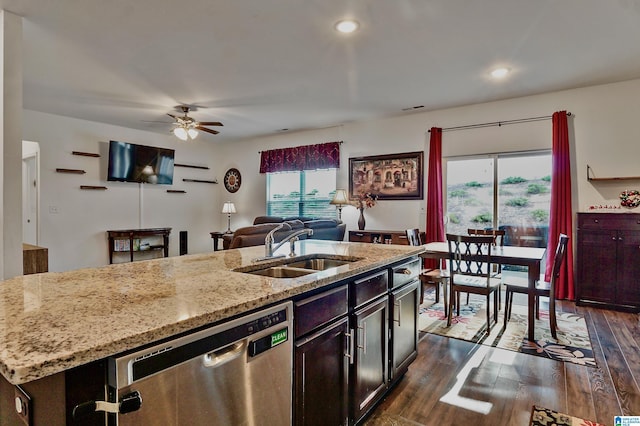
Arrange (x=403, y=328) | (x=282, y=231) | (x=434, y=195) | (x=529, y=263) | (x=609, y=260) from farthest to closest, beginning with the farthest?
(x=434, y=195), (x=282, y=231), (x=609, y=260), (x=529, y=263), (x=403, y=328)

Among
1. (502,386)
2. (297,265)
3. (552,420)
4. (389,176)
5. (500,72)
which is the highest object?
(500,72)

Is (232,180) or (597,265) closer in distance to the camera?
(597,265)

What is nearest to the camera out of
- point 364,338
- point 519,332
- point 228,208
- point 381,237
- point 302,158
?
point 364,338

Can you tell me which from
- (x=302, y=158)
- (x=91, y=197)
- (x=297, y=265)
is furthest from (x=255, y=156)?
(x=297, y=265)

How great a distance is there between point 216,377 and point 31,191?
6.61m

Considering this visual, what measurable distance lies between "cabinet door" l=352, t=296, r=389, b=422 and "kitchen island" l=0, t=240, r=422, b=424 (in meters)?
0.27

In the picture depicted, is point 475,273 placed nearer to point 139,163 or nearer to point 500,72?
point 500,72

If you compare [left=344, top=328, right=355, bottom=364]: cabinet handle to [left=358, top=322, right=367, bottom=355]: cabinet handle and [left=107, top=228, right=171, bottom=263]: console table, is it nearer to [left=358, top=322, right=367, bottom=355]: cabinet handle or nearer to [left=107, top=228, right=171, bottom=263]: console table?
[left=358, top=322, right=367, bottom=355]: cabinet handle

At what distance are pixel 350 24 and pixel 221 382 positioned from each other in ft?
9.29

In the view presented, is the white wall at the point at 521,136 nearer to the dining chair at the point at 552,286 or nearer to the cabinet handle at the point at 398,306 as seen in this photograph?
the dining chair at the point at 552,286

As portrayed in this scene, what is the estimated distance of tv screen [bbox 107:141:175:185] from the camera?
6.24 meters

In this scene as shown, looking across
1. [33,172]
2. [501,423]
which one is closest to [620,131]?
[501,423]

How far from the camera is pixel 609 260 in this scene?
4008 millimetres

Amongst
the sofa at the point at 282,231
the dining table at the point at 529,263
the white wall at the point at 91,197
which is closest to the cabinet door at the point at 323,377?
the sofa at the point at 282,231
